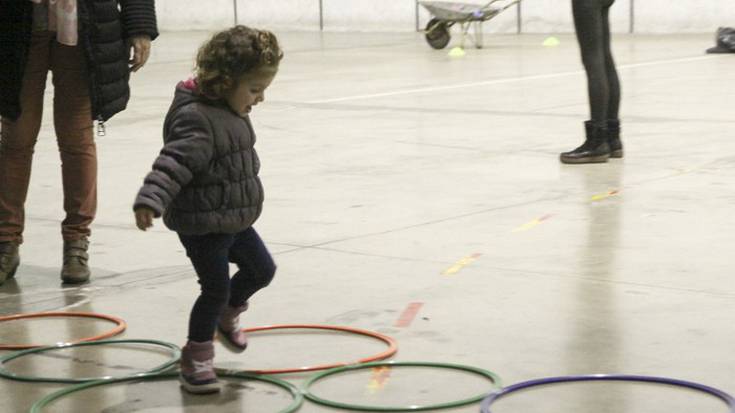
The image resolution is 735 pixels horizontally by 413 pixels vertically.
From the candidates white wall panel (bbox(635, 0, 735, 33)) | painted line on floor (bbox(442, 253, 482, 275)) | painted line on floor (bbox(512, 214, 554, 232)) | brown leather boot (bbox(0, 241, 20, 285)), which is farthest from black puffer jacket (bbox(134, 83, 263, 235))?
white wall panel (bbox(635, 0, 735, 33))

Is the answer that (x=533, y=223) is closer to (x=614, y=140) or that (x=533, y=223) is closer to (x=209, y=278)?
(x=614, y=140)

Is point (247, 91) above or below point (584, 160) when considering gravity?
above

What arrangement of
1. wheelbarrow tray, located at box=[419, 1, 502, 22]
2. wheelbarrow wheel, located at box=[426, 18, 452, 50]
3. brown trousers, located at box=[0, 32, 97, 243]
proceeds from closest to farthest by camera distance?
brown trousers, located at box=[0, 32, 97, 243], wheelbarrow tray, located at box=[419, 1, 502, 22], wheelbarrow wheel, located at box=[426, 18, 452, 50]

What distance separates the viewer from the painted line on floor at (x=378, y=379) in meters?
3.97

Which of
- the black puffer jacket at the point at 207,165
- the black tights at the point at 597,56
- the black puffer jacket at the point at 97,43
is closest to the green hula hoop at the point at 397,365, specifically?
the black puffer jacket at the point at 207,165

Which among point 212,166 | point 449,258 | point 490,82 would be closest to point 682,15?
point 490,82

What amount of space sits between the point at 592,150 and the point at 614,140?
0.78ft

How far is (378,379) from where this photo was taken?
4070 mm

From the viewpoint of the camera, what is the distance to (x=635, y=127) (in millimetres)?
9891

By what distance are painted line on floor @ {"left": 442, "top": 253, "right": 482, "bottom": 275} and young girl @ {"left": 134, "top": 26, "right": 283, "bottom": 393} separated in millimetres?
1527

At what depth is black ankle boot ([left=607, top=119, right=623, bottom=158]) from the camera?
8430 millimetres

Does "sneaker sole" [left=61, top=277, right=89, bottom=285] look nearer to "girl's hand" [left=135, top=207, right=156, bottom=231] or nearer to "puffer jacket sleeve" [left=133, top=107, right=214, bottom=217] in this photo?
"puffer jacket sleeve" [left=133, top=107, right=214, bottom=217]

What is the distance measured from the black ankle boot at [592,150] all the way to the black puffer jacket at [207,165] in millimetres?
4460

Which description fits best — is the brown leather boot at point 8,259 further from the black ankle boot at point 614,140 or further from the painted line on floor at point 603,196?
the black ankle boot at point 614,140
